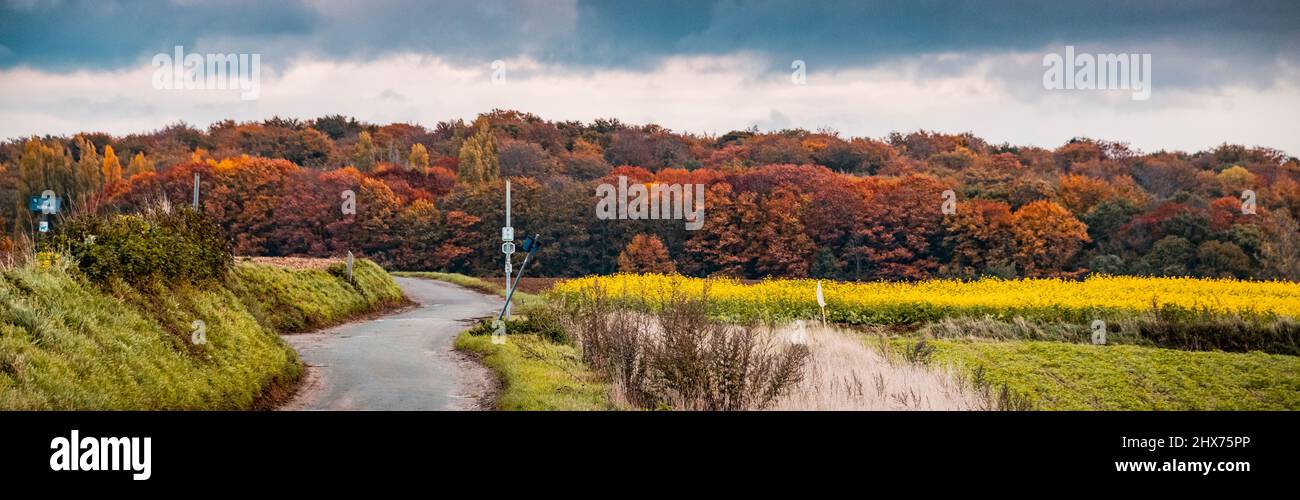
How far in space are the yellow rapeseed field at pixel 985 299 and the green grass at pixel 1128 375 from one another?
330 centimetres

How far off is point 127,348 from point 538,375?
5430 millimetres

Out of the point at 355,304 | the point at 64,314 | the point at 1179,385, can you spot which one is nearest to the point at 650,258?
the point at 355,304

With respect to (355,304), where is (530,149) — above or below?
above

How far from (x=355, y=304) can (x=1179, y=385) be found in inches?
894

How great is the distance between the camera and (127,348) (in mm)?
10641

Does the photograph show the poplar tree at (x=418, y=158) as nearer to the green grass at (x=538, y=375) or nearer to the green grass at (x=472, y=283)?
the green grass at (x=472, y=283)

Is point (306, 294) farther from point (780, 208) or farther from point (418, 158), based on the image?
point (418, 158)

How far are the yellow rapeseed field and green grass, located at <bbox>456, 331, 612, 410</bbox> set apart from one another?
416 cm

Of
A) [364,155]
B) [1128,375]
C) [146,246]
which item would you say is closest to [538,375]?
[146,246]

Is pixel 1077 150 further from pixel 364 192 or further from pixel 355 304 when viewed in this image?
pixel 355 304

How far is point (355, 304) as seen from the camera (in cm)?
3136

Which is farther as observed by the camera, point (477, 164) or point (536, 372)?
point (477, 164)

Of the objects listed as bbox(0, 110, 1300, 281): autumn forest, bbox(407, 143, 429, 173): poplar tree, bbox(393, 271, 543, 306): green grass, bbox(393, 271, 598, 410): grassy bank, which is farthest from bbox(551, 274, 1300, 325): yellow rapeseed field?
bbox(407, 143, 429, 173): poplar tree
